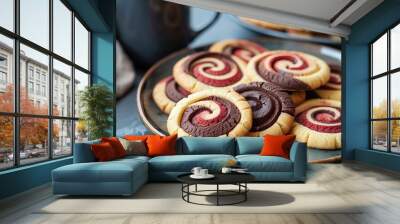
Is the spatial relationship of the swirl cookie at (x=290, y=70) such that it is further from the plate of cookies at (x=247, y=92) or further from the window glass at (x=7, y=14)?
the window glass at (x=7, y=14)

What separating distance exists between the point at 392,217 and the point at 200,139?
364 centimetres

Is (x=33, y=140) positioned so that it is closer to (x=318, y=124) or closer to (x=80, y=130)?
(x=80, y=130)

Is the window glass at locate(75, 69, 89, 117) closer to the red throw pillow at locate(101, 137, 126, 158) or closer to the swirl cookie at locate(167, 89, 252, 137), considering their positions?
the red throw pillow at locate(101, 137, 126, 158)

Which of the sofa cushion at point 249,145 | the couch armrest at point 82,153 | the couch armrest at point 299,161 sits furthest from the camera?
the sofa cushion at point 249,145

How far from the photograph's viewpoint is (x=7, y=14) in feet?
15.5

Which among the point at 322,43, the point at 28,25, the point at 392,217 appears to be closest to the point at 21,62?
the point at 28,25

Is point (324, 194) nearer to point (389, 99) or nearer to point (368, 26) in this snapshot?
point (389, 99)

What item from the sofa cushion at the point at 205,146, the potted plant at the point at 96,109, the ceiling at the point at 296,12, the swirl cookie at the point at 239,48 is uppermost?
the ceiling at the point at 296,12

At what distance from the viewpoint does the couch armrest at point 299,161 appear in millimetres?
5734

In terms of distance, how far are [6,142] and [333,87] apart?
22.1 ft

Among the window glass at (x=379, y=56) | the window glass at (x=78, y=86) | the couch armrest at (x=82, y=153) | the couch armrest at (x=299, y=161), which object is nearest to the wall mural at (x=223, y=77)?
the window glass at (x=379, y=56)

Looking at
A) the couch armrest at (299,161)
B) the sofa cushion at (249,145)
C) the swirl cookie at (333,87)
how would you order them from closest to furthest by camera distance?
the couch armrest at (299,161)
the sofa cushion at (249,145)
the swirl cookie at (333,87)

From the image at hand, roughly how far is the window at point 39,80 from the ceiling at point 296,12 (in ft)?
9.28

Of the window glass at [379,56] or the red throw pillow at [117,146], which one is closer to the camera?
the red throw pillow at [117,146]
